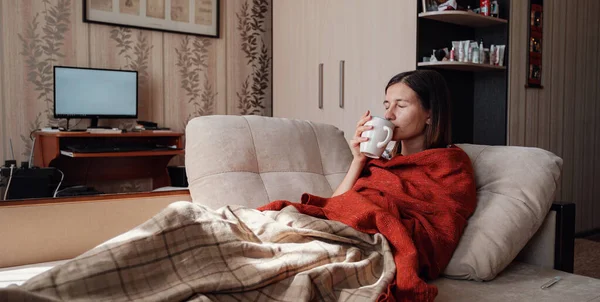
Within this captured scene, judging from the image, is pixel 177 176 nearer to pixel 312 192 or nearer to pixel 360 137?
pixel 312 192

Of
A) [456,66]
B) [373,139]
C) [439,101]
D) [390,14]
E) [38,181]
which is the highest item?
[390,14]

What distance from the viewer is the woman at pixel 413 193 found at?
1.24 meters

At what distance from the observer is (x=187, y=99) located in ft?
14.0

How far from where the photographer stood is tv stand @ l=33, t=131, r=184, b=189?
336 cm

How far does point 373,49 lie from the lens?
11.1 feet

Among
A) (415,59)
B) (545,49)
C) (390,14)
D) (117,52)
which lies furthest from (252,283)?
(117,52)

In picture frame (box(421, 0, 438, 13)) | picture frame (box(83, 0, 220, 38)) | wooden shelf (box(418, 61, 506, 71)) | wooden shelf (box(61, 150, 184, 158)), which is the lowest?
wooden shelf (box(61, 150, 184, 158))

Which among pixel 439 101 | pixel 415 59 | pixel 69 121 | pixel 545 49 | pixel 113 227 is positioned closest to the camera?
pixel 113 227

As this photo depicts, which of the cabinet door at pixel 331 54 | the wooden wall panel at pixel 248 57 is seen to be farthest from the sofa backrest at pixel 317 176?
the wooden wall panel at pixel 248 57

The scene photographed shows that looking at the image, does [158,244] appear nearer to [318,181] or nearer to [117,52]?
[318,181]

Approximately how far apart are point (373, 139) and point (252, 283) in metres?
Answer: 0.66

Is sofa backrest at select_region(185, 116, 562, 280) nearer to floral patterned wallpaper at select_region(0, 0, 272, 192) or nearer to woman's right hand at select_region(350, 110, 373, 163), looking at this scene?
woman's right hand at select_region(350, 110, 373, 163)

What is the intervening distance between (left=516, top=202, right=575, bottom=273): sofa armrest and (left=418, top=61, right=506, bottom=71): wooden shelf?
5.23 feet

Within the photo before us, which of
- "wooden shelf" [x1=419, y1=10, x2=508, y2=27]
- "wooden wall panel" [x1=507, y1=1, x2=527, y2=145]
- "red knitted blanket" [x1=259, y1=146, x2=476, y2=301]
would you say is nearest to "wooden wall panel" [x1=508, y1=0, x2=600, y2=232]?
"wooden wall panel" [x1=507, y1=1, x2=527, y2=145]
